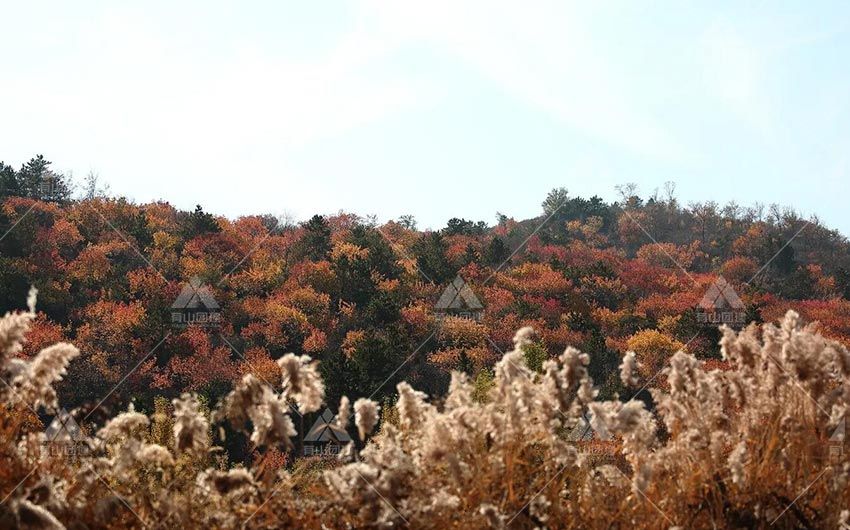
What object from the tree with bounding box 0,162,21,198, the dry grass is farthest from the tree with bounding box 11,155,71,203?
the dry grass

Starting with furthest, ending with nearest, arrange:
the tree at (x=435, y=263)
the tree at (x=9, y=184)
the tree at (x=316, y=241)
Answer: the tree at (x=9, y=184), the tree at (x=316, y=241), the tree at (x=435, y=263)

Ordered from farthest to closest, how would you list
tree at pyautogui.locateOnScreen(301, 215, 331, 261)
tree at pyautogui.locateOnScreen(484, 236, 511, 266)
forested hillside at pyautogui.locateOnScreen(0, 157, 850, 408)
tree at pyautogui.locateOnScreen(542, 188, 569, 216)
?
tree at pyautogui.locateOnScreen(542, 188, 569, 216) → tree at pyautogui.locateOnScreen(484, 236, 511, 266) → tree at pyautogui.locateOnScreen(301, 215, 331, 261) → forested hillside at pyautogui.locateOnScreen(0, 157, 850, 408)

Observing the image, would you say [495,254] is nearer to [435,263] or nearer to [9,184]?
[435,263]

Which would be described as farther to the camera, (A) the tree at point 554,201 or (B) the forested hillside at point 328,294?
(A) the tree at point 554,201

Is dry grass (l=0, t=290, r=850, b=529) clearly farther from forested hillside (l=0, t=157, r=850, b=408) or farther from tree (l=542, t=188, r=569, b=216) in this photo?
tree (l=542, t=188, r=569, b=216)

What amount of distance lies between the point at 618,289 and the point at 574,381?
4251cm

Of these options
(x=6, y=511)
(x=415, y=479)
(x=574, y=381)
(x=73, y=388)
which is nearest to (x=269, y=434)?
(x=415, y=479)

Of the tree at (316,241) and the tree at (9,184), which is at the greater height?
the tree at (9,184)

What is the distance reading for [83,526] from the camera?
3750 mm

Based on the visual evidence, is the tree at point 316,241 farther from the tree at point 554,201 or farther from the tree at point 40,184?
the tree at point 554,201

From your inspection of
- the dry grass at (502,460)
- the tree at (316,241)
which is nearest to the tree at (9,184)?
the tree at (316,241)

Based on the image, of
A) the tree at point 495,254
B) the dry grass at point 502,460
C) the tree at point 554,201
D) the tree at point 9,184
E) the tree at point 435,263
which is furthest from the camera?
the tree at point 554,201

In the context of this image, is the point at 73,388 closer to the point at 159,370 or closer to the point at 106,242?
the point at 159,370

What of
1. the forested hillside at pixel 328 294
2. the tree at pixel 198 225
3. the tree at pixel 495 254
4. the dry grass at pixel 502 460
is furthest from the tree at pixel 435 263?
the dry grass at pixel 502 460
